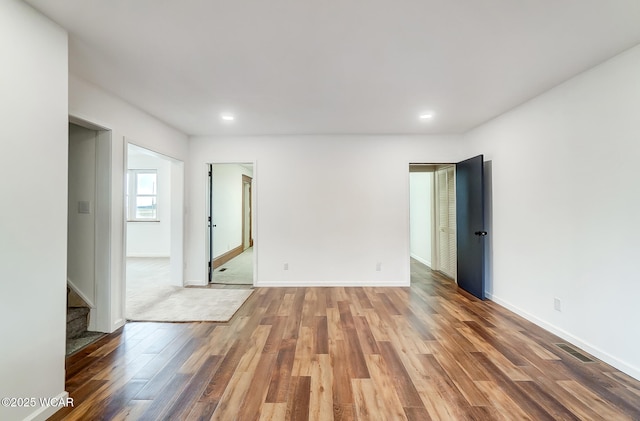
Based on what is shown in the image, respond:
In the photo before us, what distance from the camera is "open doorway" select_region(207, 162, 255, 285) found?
186 inches

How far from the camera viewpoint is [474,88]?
2721 mm

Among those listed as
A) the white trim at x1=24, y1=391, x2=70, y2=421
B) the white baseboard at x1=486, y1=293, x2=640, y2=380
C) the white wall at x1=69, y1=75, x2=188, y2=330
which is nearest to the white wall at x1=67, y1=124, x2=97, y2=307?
the white wall at x1=69, y1=75, x2=188, y2=330

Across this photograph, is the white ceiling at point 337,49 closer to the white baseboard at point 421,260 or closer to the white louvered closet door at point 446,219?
the white louvered closet door at point 446,219

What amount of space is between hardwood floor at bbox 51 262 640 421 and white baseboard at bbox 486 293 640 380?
0.07 metres

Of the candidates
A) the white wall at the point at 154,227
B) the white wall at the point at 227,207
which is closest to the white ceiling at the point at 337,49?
the white wall at the point at 227,207

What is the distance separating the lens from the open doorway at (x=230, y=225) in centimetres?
473

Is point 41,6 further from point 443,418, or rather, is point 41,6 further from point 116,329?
point 443,418

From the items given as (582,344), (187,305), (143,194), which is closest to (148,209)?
(143,194)

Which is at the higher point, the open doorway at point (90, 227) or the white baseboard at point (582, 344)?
the open doorway at point (90, 227)

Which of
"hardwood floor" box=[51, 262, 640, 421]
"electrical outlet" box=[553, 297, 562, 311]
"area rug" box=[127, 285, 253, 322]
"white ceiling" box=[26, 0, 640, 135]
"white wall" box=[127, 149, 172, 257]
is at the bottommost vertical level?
"hardwood floor" box=[51, 262, 640, 421]

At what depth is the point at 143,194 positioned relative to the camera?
7.34 meters

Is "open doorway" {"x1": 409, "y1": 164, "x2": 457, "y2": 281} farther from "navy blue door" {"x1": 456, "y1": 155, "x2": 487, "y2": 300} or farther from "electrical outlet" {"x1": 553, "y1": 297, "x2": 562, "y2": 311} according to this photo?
"electrical outlet" {"x1": 553, "y1": 297, "x2": 562, "y2": 311}

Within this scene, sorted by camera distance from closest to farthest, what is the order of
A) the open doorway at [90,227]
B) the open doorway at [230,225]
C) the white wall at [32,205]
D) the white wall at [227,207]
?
the white wall at [32,205]
the open doorway at [90,227]
the open doorway at [230,225]
the white wall at [227,207]

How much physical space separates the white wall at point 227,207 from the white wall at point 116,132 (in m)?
2.18
